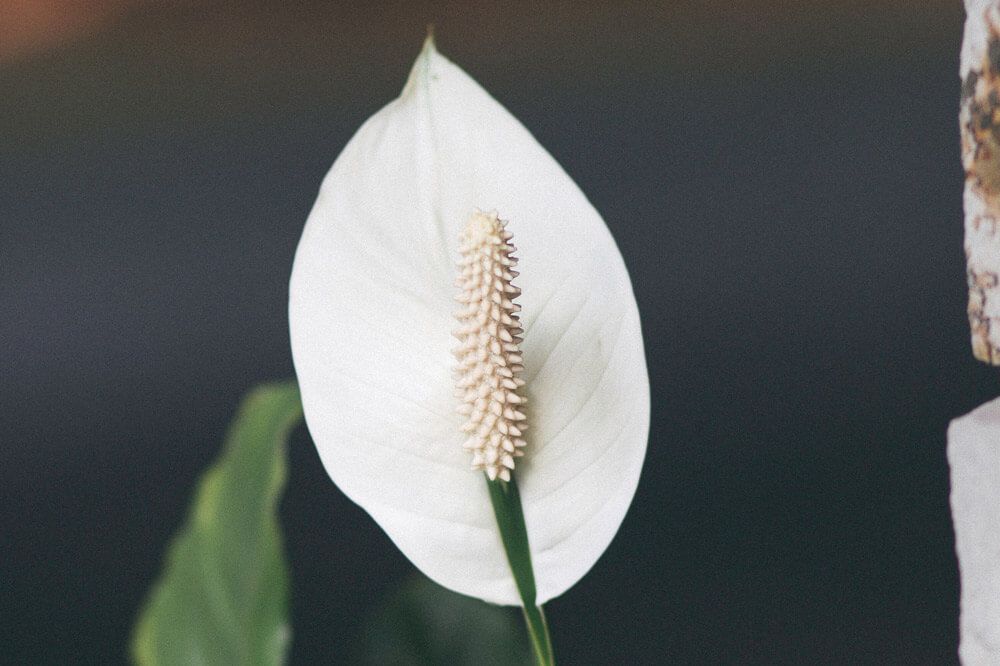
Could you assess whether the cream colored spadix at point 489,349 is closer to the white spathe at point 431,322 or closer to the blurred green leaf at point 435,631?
the white spathe at point 431,322

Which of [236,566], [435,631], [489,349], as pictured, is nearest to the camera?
[489,349]

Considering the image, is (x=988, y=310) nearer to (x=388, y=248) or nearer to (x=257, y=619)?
(x=388, y=248)

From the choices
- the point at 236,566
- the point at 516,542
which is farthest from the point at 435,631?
the point at 516,542

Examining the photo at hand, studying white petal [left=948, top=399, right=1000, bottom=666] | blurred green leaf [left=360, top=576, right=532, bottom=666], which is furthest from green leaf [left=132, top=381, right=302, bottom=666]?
white petal [left=948, top=399, right=1000, bottom=666]

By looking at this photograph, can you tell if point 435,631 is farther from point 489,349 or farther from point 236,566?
point 489,349

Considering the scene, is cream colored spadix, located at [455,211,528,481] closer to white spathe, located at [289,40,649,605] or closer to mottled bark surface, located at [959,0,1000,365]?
white spathe, located at [289,40,649,605]

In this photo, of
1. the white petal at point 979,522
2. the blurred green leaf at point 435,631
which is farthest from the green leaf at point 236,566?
the white petal at point 979,522
